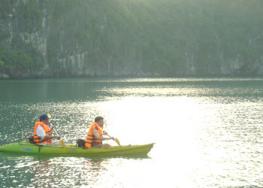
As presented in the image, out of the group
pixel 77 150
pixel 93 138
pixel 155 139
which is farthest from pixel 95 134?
pixel 155 139

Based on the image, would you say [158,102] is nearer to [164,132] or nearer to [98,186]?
[164,132]

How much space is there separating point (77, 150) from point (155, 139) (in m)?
10.7

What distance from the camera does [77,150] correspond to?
38.4 metres

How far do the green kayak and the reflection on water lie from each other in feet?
2.39

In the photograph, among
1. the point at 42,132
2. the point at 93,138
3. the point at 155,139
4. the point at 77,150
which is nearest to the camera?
the point at 77,150

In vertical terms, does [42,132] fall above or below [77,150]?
above

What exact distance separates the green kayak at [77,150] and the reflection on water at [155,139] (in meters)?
0.73

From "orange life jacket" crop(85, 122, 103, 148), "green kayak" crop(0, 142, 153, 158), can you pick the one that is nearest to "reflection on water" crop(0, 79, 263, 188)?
"green kayak" crop(0, 142, 153, 158)

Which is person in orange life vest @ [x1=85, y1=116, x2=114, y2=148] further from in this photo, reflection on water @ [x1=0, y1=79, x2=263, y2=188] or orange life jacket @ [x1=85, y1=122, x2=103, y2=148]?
reflection on water @ [x1=0, y1=79, x2=263, y2=188]

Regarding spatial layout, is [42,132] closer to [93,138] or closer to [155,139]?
[93,138]

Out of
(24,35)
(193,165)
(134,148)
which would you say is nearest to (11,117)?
(134,148)

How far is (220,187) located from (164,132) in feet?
71.2

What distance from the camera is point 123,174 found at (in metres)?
33.5

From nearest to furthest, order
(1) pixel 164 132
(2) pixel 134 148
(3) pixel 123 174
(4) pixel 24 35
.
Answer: (3) pixel 123 174
(2) pixel 134 148
(1) pixel 164 132
(4) pixel 24 35
